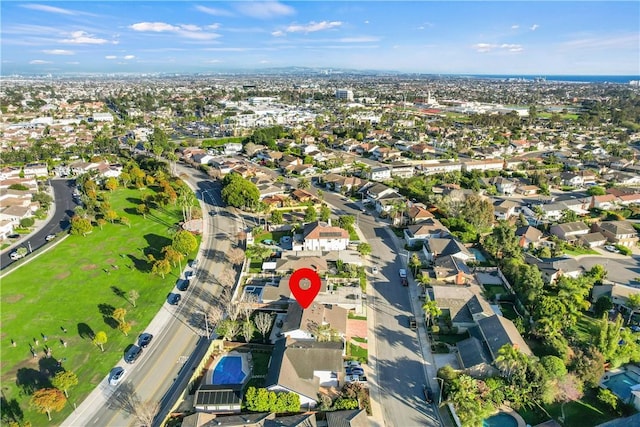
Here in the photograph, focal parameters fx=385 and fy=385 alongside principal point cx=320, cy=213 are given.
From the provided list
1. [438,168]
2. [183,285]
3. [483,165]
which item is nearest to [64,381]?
[183,285]

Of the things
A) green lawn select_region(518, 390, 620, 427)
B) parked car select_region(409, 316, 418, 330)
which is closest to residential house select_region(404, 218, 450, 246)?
parked car select_region(409, 316, 418, 330)

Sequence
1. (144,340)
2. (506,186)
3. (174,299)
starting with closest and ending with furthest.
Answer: (144,340) → (174,299) → (506,186)

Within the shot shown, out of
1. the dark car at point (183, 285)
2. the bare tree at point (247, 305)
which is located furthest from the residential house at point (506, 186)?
the dark car at point (183, 285)

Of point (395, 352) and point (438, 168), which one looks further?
point (438, 168)

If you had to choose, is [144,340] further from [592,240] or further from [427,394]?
[592,240]

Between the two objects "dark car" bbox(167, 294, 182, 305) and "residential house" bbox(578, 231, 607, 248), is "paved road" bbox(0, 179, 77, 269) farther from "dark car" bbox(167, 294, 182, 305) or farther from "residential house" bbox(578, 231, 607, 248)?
"residential house" bbox(578, 231, 607, 248)

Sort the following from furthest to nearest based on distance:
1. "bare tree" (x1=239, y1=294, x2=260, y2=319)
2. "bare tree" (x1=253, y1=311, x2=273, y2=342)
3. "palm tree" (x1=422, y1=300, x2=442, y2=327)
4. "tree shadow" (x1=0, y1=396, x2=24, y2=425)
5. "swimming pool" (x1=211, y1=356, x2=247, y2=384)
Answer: "bare tree" (x1=239, y1=294, x2=260, y2=319) < "palm tree" (x1=422, y1=300, x2=442, y2=327) < "bare tree" (x1=253, y1=311, x2=273, y2=342) < "swimming pool" (x1=211, y1=356, x2=247, y2=384) < "tree shadow" (x1=0, y1=396, x2=24, y2=425)

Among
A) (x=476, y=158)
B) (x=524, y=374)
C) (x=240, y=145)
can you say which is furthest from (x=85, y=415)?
(x=476, y=158)
